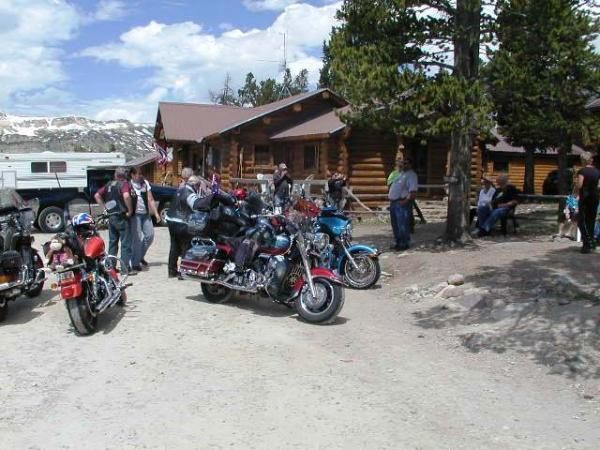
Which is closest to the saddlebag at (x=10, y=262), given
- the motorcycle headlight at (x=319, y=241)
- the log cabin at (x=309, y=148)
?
the motorcycle headlight at (x=319, y=241)

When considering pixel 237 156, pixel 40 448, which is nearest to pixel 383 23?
pixel 40 448

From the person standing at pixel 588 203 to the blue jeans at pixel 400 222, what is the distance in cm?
310

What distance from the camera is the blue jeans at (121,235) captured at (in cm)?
1005

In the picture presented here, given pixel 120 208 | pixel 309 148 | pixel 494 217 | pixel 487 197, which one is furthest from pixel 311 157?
pixel 120 208

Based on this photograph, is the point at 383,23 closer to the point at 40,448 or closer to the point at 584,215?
the point at 584,215

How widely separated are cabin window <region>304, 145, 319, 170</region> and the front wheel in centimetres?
1738

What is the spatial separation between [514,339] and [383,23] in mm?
7081

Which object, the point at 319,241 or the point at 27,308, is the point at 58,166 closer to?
the point at 27,308

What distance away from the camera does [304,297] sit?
24.1 ft

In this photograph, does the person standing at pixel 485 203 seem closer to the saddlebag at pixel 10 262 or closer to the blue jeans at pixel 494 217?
the blue jeans at pixel 494 217

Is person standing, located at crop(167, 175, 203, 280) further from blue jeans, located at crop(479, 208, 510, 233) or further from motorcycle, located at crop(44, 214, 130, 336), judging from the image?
blue jeans, located at crop(479, 208, 510, 233)

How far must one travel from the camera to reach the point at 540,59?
11.6m

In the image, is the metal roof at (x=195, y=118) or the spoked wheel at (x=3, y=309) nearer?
the spoked wheel at (x=3, y=309)

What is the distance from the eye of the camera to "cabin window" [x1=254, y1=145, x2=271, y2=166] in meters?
26.9
